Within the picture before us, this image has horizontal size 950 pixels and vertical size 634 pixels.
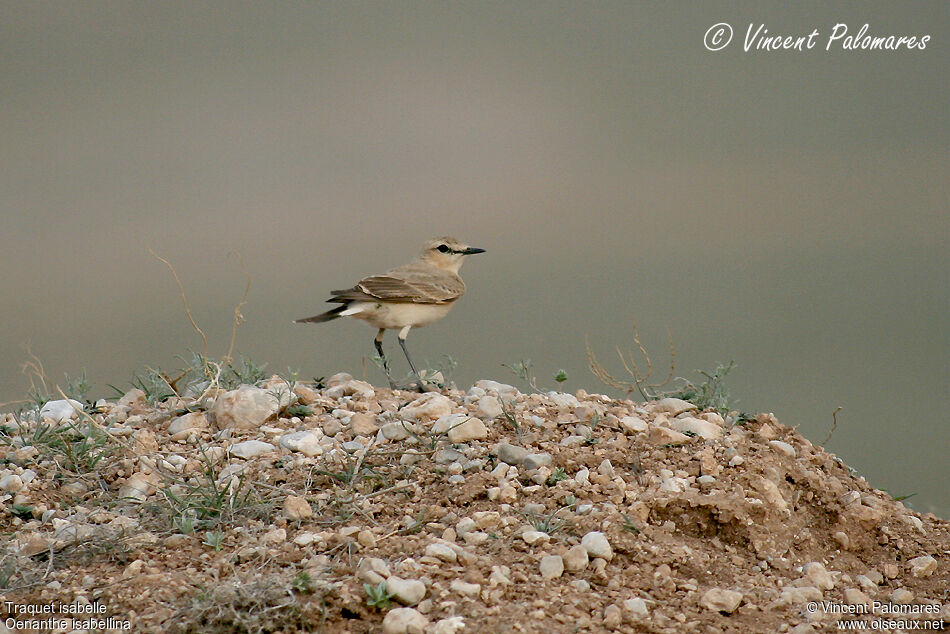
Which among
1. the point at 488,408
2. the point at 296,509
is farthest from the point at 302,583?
the point at 488,408

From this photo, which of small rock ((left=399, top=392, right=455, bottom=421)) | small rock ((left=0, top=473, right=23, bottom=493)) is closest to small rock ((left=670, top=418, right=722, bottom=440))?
small rock ((left=399, top=392, right=455, bottom=421))

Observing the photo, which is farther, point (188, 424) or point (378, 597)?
point (188, 424)

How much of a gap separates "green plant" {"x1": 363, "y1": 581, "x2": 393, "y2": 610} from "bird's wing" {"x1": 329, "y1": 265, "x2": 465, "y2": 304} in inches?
149

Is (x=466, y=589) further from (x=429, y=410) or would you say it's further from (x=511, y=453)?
(x=429, y=410)

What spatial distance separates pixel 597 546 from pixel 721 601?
55 centimetres

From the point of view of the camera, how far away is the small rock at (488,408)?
212 inches

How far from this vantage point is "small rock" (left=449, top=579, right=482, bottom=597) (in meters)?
3.74

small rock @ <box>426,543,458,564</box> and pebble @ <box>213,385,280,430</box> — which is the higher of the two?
pebble @ <box>213,385,280,430</box>

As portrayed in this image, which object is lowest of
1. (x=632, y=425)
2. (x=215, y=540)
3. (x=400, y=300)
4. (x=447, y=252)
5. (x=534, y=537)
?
(x=215, y=540)

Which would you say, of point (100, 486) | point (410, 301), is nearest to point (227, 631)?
point (100, 486)

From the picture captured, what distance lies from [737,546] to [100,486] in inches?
130

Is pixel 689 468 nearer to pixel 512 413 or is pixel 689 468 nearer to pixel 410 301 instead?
pixel 512 413

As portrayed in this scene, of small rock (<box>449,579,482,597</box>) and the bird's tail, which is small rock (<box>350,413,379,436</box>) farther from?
the bird's tail

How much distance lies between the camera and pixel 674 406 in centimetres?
582
